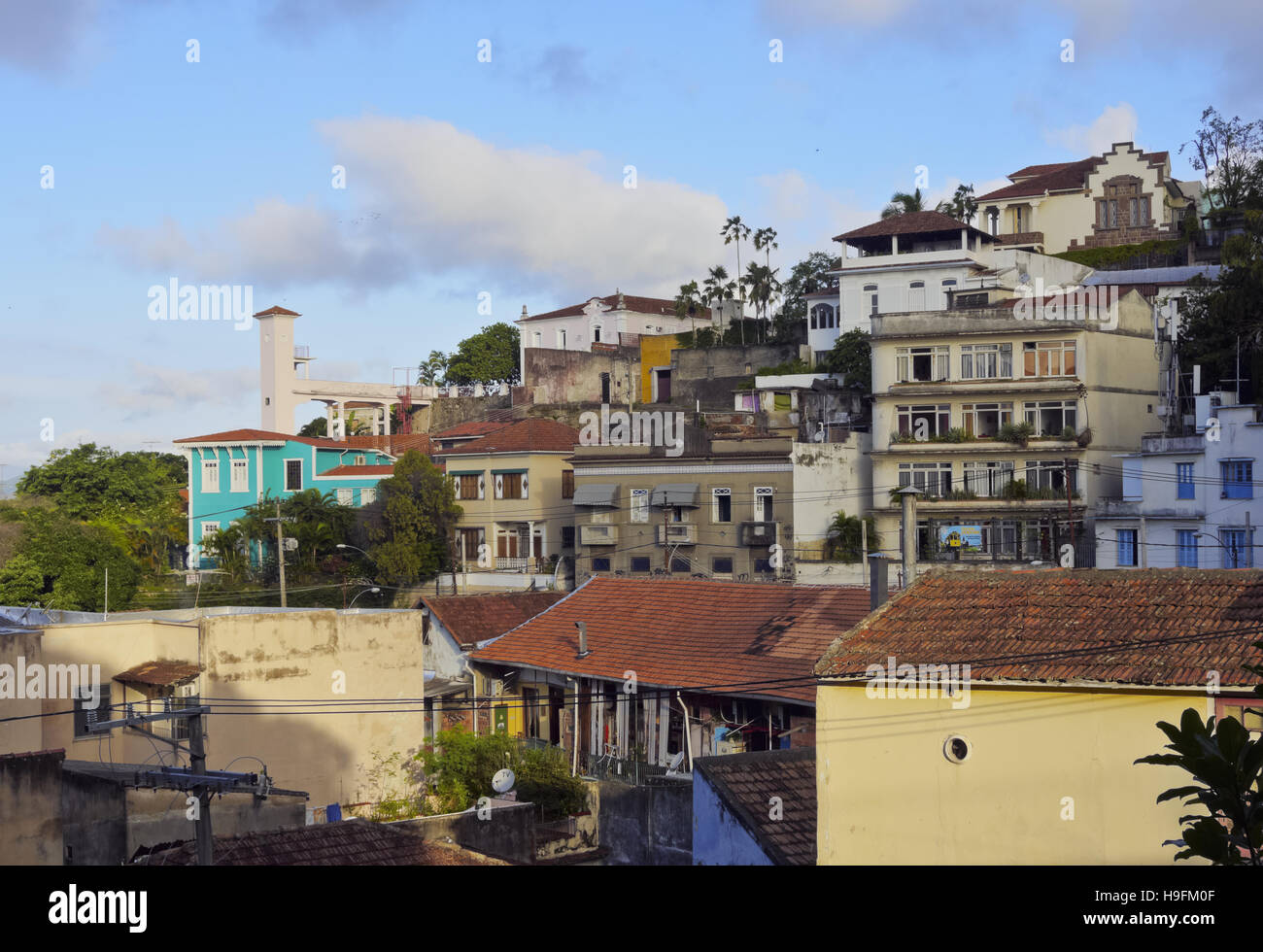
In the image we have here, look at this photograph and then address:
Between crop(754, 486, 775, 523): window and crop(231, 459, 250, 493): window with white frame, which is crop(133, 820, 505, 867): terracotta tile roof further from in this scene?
crop(231, 459, 250, 493): window with white frame

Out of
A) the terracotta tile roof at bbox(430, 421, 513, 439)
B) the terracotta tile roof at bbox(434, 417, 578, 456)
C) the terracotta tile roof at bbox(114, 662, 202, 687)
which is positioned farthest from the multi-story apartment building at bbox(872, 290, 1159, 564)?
the terracotta tile roof at bbox(114, 662, 202, 687)

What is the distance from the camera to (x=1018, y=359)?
46.0 metres

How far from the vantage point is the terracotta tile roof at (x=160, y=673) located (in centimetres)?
2233

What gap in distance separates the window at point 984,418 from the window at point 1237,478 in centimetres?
836

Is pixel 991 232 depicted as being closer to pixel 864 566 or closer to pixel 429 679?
pixel 864 566

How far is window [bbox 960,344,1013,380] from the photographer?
4628cm

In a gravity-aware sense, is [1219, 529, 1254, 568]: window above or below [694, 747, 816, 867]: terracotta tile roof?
above

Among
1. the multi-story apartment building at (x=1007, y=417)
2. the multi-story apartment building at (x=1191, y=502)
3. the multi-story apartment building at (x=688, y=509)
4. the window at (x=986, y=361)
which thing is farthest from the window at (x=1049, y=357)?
the multi-story apartment building at (x=688, y=509)

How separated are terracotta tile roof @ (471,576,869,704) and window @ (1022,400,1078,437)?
18855 millimetres

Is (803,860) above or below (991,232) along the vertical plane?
below

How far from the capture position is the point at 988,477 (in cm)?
4594

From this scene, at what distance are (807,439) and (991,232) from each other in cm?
2368

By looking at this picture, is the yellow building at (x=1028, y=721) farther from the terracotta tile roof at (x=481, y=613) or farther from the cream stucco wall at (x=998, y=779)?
the terracotta tile roof at (x=481, y=613)
